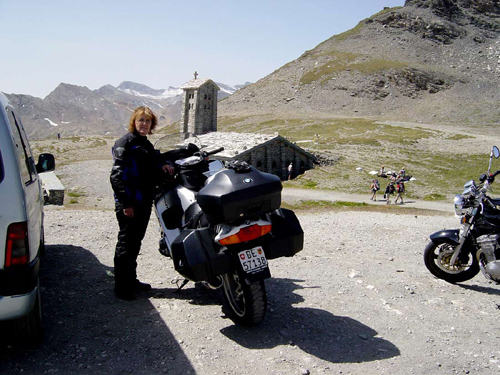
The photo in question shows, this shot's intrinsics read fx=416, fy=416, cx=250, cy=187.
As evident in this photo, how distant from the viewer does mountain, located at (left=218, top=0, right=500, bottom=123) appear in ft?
368

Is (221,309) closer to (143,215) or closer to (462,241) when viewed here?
(143,215)

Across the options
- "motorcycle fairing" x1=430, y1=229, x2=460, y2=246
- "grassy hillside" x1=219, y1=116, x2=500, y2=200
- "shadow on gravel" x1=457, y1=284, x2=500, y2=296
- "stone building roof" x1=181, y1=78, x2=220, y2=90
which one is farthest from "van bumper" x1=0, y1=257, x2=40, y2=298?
"stone building roof" x1=181, y1=78, x2=220, y2=90

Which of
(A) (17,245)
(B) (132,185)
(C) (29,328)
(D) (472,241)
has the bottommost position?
(C) (29,328)

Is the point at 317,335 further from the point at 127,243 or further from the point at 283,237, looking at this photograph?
the point at 127,243

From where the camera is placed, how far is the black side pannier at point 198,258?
4461 millimetres

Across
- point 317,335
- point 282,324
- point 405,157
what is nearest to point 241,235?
point 282,324

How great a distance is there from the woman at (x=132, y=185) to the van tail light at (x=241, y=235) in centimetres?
145

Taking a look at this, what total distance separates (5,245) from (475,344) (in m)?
5.05

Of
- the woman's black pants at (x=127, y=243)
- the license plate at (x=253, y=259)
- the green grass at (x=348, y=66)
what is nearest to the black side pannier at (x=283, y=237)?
the license plate at (x=253, y=259)

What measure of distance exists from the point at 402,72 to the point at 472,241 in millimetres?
131784

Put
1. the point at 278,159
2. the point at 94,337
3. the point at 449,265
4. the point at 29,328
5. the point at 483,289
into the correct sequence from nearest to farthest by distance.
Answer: the point at 29,328 → the point at 94,337 → the point at 483,289 → the point at 449,265 → the point at 278,159

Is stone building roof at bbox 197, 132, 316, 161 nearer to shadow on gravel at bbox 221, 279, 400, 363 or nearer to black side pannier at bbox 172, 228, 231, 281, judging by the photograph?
shadow on gravel at bbox 221, 279, 400, 363

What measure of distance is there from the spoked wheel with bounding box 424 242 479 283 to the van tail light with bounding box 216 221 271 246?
394cm

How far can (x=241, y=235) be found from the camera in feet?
14.8
